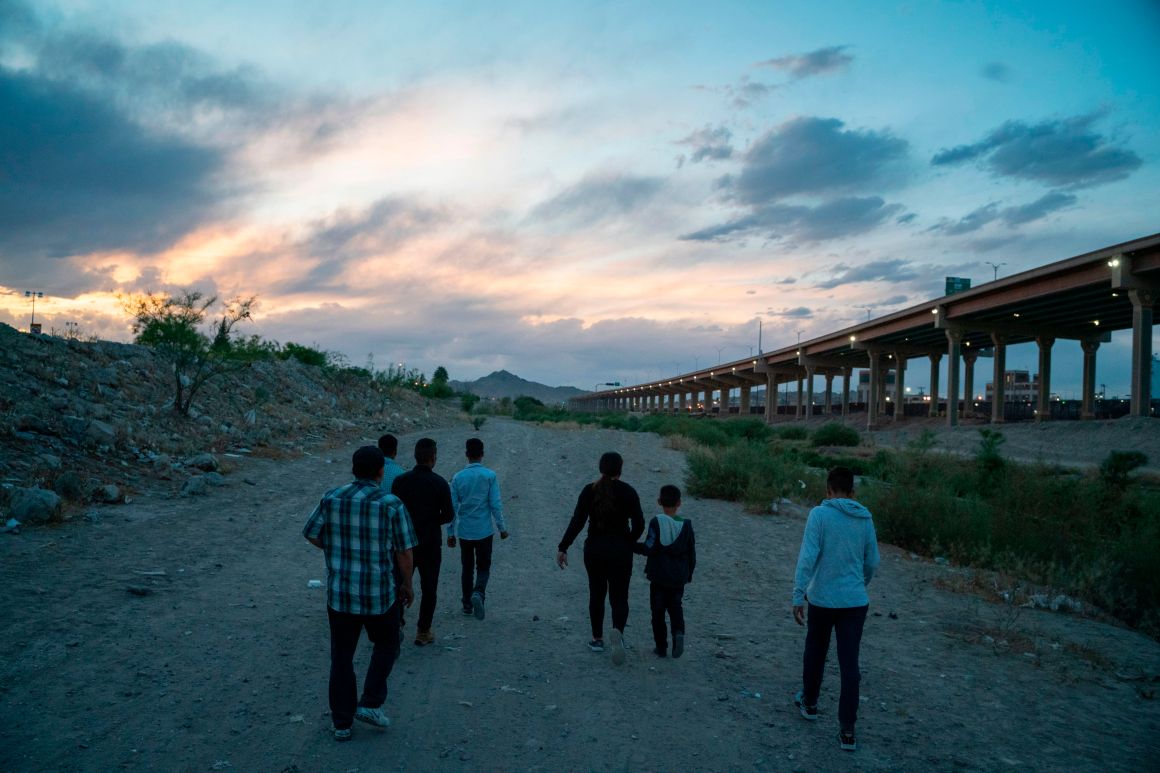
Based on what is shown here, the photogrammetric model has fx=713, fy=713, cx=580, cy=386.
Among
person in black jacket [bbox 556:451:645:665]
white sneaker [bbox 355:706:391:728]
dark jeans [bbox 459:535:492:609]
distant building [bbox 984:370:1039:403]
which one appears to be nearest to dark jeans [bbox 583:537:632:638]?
person in black jacket [bbox 556:451:645:665]

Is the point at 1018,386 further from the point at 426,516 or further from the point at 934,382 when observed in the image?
the point at 426,516

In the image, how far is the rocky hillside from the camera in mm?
11227

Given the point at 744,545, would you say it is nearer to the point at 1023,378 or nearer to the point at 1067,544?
the point at 1067,544

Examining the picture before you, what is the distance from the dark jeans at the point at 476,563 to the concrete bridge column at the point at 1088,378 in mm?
50693

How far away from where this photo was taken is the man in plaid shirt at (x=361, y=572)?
443cm

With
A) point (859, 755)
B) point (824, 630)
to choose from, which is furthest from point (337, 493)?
point (859, 755)

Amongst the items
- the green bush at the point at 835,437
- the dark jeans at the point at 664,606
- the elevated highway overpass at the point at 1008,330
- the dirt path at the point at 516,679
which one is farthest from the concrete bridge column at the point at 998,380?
the dark jeans at the point at 664,606

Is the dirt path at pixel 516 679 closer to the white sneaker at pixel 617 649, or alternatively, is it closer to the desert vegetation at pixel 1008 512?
the white sneaker at pixel 617 649

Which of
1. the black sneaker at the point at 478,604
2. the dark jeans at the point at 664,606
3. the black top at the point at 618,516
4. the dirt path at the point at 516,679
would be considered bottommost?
the dirt path at the point at 516,679

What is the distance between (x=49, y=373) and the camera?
1684 cm

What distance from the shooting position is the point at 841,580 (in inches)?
194

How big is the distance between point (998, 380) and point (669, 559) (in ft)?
180

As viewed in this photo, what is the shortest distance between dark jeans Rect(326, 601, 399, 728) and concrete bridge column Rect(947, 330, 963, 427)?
5499 cm

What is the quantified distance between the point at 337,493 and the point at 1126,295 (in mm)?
47331
